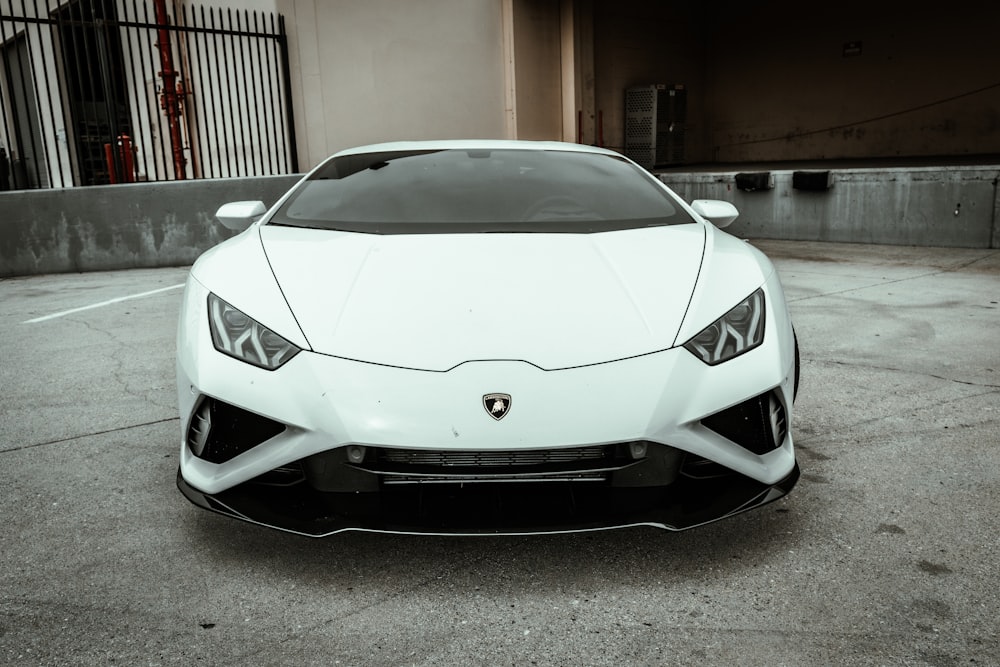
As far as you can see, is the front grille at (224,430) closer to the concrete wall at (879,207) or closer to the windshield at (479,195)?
the windshield at (479,195)

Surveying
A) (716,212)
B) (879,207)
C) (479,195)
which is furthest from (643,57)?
(479,195)

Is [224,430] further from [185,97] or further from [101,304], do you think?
[185,97]

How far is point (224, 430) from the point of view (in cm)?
210

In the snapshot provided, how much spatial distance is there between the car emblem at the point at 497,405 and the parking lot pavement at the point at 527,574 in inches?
18.5

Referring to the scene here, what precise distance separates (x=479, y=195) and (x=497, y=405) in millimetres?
1326

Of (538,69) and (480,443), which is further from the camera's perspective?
(538,69)

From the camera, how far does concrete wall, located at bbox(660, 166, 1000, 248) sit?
838 centimetres

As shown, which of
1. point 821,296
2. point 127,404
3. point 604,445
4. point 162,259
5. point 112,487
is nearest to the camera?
point 604,445

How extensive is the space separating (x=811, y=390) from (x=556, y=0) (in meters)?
10.6

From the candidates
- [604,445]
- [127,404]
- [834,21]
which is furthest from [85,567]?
[834,21]

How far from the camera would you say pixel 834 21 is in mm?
15430

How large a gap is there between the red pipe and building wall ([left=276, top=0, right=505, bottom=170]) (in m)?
1.73

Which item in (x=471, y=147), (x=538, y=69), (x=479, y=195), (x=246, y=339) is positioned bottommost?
(x=246, y=339)

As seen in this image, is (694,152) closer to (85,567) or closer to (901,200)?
(901,200)
